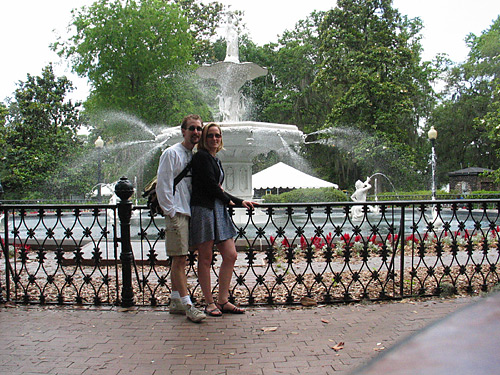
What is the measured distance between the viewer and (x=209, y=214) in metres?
4.49

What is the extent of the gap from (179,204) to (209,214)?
0.32 meters

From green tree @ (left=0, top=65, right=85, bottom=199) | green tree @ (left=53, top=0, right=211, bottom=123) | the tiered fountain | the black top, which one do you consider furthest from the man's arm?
green tree @ (left=0, top=65, right=85, bottom=199)

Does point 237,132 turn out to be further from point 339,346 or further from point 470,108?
point 470,108

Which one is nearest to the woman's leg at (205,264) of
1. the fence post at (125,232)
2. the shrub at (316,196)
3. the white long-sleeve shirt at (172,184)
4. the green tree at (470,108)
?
the white long-sleeve shirt at (172,184)

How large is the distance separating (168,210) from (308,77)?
116ft

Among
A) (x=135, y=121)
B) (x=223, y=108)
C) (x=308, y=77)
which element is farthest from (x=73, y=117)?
(x=223, y=108)

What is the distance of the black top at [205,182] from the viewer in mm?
4406

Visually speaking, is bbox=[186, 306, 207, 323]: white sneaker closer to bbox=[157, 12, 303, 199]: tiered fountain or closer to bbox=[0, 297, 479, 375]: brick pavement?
bbox=[0, 297, 479, 375]: brick pavement

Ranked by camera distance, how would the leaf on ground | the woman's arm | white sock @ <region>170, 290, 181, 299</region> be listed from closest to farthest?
the leaf on ground < the woman's arm < white sock @ <region>170, 290, 181, 299</region>

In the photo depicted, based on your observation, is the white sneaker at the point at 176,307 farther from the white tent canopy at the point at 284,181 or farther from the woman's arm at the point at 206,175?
the white tent canopy at the point at 284,181

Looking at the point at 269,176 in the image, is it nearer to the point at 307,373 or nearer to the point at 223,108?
the point at 223,108

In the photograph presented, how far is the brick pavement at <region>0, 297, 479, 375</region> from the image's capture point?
338 cm

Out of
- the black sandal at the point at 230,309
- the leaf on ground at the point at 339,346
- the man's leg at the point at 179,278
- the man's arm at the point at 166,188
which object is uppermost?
the man's arm at the point at 166,188

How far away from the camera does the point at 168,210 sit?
14.0 ft
